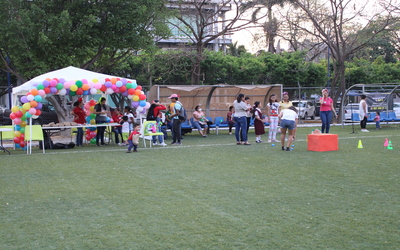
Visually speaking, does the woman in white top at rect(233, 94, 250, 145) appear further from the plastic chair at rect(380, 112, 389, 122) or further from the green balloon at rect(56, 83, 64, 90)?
the plastic chair at rect(380, 112, 389, 122)

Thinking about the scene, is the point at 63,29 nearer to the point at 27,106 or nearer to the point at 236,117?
the point at 27,106

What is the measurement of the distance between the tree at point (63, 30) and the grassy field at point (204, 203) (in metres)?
7.79

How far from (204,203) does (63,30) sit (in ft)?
43.1

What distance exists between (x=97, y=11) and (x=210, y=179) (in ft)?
38.9

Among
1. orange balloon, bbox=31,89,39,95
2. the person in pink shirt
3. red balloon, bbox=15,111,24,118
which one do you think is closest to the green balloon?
orange balloon, bbox=31,89,39,95

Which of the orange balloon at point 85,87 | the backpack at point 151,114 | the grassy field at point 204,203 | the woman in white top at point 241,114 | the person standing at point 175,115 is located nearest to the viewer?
the grassy field at point 204,203

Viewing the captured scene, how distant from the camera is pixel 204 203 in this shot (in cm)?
642

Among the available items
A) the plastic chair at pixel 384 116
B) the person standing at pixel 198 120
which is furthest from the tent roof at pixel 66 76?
the plastic chair at pixel 384 116

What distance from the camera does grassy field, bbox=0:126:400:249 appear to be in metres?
4.82

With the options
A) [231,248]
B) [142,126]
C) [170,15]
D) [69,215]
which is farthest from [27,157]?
[170,15]

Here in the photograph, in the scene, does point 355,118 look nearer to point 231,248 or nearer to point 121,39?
point 121,39

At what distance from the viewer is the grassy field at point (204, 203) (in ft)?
15.8

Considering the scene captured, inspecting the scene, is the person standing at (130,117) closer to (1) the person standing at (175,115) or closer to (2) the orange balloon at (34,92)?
(1) the person standing at (175,115)

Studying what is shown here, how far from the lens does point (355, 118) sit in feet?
68.6
